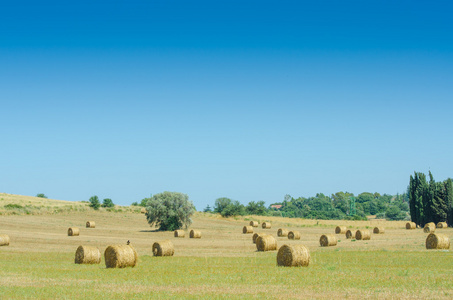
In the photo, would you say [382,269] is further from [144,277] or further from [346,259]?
[144,277]

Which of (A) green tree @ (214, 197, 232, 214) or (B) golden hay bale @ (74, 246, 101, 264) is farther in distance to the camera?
(A) green tree @ (214, 197, 232, 214)

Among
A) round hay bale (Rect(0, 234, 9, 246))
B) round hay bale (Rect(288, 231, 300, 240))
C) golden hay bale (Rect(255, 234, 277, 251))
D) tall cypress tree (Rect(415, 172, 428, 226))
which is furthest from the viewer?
tall cypress tree (Rect(415, 172, 428, 226))

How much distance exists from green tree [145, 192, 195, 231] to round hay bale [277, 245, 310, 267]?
43.2 meters

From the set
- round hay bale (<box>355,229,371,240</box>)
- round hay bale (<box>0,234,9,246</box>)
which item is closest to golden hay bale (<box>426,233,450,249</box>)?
round hay bale (<box>355,229,371,240</box>)

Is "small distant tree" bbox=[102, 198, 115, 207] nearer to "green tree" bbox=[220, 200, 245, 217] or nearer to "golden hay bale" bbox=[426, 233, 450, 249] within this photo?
"green tree" bbox=[220, 200, 245, 217]

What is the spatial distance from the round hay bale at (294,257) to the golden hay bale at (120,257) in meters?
8.04

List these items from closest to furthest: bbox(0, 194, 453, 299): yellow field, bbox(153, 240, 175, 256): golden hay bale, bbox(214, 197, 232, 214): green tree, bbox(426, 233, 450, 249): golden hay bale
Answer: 1. bbox(0, 194, 453, 299): yellow field
2. bbox(153, 240, 175, 256): golden hay bale
3. bbox(426, 233, 450, 249): golden hay bale
4. bbox(214, 197, 232, 214): green tree

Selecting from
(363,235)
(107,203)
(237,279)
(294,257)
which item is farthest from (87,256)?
(107,203)

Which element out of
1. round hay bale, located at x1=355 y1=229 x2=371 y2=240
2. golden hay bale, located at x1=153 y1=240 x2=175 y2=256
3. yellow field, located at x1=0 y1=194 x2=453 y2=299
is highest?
golden hay bale, located at x1=153 y1=240 x2=175 y2=256

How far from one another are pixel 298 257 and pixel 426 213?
236 feet

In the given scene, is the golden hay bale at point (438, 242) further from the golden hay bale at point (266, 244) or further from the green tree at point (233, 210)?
the green tree at point (233, 210)

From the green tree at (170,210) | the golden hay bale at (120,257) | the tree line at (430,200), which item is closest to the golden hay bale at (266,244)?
the golden hay bale at (120,257)

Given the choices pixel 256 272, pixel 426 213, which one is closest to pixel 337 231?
pixel 426 213

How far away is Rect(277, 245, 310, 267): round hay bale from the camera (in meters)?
25.3
